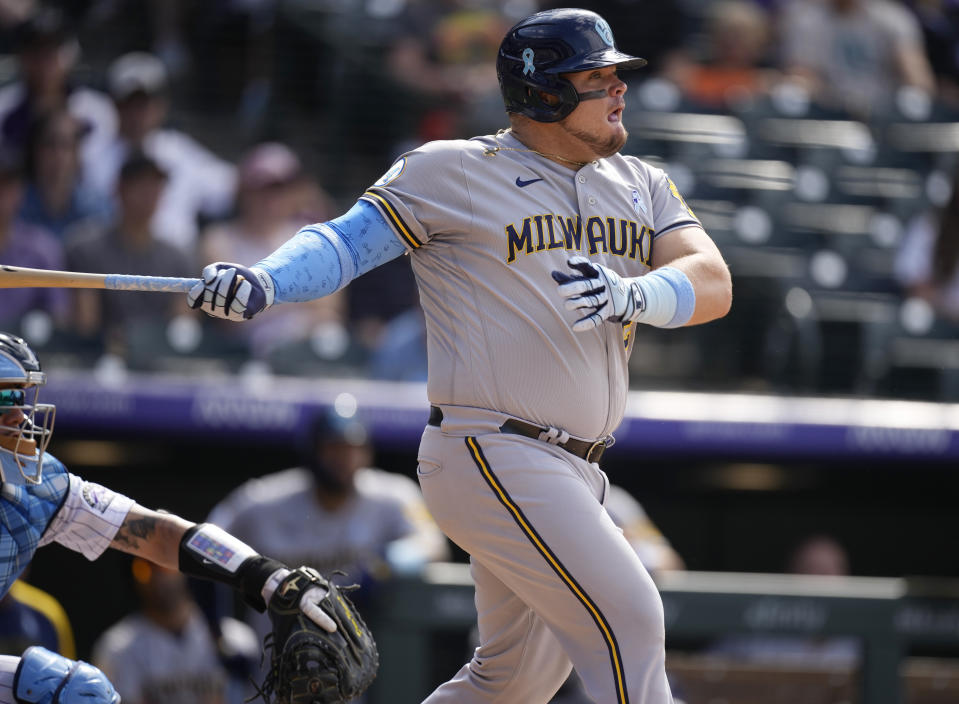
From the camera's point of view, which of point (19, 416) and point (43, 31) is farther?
point (43, 31)

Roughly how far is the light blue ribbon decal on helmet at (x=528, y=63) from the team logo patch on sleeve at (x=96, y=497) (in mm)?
1302

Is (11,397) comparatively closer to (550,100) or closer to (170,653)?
(550,100)

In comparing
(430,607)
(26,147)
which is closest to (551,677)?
(430,607)

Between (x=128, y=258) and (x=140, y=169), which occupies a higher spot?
(x=140, y=169)

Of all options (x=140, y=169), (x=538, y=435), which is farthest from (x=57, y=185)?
(x=538, y=435)

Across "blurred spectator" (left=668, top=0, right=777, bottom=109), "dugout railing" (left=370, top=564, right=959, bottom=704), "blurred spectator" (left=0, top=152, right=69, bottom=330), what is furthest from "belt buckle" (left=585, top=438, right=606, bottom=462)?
"blurred spectator" (left=668, top=0, right=777, bottom=109)

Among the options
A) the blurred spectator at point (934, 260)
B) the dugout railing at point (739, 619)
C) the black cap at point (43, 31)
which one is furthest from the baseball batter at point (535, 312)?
the black cap at point (43, 31)

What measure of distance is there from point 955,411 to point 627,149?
240 cm

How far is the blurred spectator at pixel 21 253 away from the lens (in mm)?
6168

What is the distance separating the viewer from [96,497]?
311 cm

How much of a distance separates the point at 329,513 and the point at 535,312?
2.68 meters

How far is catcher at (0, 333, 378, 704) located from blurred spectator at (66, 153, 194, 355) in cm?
307

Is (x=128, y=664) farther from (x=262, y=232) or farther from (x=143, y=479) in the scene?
(x=262, y=232)

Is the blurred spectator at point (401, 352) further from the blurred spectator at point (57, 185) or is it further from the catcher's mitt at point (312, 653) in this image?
the catcher's mitt at point (312, 653)
